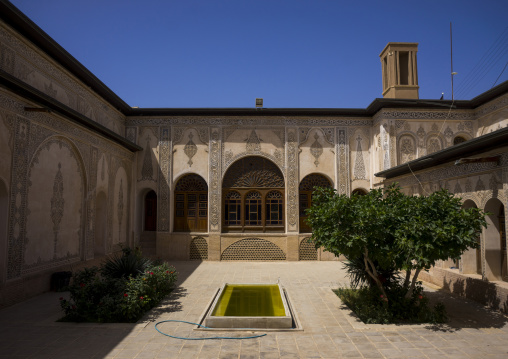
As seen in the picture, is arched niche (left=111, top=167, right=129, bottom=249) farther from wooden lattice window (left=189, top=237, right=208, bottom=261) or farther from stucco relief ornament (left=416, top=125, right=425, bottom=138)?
stucco relief ornament (left=416, top=125, right=425, bottom=138)

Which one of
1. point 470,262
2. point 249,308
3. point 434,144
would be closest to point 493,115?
point 434,144

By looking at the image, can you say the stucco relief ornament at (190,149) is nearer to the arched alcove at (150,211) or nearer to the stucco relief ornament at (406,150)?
the arched alcove at (150,211)

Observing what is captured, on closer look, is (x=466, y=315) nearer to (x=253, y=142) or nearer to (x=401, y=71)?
(x=253, y=142)

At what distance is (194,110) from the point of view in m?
14.5

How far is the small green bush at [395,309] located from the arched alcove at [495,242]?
79.6 inches

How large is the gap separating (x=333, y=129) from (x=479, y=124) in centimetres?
538

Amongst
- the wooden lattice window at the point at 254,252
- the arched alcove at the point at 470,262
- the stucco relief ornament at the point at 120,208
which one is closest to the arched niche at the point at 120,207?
the stucco relief ornament at the point at 120,208

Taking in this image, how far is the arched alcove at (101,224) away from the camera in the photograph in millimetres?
11852

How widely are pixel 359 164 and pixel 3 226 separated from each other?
12073mm

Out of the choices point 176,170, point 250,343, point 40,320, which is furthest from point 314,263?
point 40,320

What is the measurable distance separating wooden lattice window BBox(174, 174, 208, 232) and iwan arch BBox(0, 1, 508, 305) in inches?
1.6

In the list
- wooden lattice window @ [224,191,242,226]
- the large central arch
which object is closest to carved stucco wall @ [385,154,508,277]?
the large central arch

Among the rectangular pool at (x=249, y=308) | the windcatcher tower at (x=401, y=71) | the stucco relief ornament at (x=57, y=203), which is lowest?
the rectangular pool at (x=249, y=308)

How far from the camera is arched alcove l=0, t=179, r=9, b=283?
7.26m
